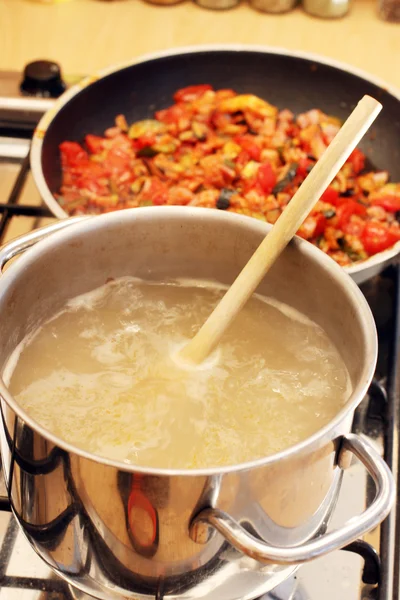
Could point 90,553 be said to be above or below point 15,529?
above

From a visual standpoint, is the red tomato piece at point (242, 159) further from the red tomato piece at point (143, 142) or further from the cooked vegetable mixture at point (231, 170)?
the red tomato piece at point (143, 142)

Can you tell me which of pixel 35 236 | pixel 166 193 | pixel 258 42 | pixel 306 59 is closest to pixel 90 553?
pixel 35 236

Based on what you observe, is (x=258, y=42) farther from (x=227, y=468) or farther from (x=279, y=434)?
(x=227, y=468)

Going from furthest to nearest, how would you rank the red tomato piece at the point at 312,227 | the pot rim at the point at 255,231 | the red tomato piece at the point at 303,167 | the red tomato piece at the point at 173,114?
the red tomato piece at the point at 173,114 → the red tomato piece at the point at 303,167 → the red tomato piece at the point at 312,227 → the pot rim at the point at 255,231

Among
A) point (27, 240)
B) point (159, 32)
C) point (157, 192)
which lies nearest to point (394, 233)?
point (157, 192)

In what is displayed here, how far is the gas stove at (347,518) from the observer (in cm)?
70

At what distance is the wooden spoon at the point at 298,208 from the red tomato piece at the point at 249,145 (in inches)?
22.0

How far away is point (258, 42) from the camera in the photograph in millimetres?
1607

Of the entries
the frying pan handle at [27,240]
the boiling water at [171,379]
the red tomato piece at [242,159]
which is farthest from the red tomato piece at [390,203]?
the frying pan handle at [27,240]

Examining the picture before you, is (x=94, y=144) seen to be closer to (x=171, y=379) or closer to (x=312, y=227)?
(x=312, y=227)

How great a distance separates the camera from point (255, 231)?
0.71 metres

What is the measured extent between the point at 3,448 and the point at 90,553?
0.38 ft

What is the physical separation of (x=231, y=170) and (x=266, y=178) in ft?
0.20

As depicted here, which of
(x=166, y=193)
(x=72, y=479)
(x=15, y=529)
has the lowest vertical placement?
(x=15, y=529)
